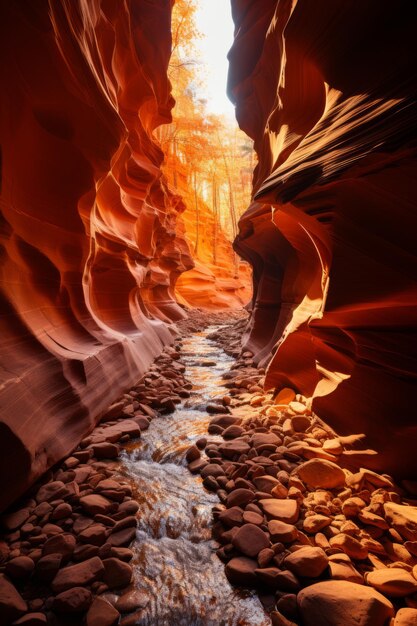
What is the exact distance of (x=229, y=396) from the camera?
5.41 m

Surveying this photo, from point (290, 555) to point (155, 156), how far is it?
1105 centimetres

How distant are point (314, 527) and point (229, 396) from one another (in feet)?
10.6

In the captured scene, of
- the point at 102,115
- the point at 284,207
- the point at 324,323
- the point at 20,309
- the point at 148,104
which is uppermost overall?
the point at 148,104

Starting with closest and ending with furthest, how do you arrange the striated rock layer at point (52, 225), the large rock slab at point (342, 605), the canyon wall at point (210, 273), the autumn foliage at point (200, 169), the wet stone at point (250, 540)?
the large rock slab at point (342, 605) < the wet stone at point (250, 540) < the striated rock layer at point (52, 225) < the autumn foliage at point (200, 169) < the canyon wall at point (210, 273)

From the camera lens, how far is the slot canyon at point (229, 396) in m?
1.91

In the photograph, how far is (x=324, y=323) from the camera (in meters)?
3.51

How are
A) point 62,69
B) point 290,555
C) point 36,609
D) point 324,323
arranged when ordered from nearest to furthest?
point 36,609 → point 290,555 → point 62,69 → point 324,323

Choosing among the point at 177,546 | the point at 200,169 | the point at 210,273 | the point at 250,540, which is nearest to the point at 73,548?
the point at 177,546

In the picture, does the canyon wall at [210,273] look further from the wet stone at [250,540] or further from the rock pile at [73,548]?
the wet stone at [250,540]

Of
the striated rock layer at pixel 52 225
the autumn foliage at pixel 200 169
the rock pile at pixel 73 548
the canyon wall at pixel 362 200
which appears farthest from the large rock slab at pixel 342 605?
the autumn foliage at pixel 200 169

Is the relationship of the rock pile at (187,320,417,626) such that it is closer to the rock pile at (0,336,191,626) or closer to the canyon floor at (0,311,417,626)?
the canyon floor at (0,311,417,626)

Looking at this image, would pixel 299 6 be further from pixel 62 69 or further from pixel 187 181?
pixel 187 181

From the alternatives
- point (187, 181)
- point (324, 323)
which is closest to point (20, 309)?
point (324, 323)

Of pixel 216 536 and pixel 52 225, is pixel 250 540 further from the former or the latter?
pixel 52 225
